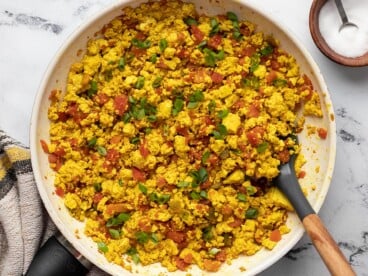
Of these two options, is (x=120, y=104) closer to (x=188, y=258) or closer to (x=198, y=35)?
(x=198, y=35)

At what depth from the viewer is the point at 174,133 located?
1.71m

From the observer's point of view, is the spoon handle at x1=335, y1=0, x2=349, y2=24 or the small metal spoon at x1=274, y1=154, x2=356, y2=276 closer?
the small metal spoon at x1=274, y1=154, x2=356, y2=276

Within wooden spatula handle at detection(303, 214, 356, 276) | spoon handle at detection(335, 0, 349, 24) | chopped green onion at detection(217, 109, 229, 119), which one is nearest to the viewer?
wooden spatula handle at detection(303, 214, 356, 276)

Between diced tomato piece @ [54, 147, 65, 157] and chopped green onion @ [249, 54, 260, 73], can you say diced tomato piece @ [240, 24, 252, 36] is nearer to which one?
chopped green onion @ [249, 54, 260, 73]

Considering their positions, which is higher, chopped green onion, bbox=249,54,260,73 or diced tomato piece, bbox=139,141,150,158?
chopped green onion, bbox=249,54,260,73

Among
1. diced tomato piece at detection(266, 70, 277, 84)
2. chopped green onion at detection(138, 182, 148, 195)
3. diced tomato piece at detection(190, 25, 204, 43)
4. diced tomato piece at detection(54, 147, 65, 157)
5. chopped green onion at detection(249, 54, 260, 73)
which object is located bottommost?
chopped green onion at detection(138, 182, 148, 195)

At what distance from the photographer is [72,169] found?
1.76 m

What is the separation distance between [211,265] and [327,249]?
0.31 metres

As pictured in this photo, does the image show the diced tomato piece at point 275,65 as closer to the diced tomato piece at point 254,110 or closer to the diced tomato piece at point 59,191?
the diced tomato piece at point 254,110

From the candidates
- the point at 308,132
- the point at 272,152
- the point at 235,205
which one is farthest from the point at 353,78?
the point at 235,205

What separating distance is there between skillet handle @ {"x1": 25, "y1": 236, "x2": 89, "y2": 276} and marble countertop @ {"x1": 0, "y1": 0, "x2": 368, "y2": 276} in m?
0.29

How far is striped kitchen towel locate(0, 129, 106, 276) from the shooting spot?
182cm

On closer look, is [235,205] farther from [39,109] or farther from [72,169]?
[39,109]

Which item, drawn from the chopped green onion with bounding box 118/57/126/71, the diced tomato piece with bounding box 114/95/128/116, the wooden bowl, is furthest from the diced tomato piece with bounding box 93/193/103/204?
the wooden bowl
